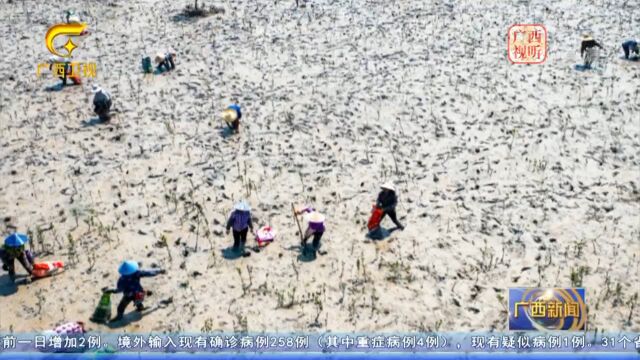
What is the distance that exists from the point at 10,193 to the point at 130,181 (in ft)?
8.39

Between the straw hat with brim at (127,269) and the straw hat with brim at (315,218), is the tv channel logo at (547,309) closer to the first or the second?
the straw hat with brim at (315,218)

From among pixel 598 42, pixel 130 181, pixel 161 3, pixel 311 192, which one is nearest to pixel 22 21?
pixel 161 3

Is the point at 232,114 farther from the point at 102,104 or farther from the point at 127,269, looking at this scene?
the point at 127,269

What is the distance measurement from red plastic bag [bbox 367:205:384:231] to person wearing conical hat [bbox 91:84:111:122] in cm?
798

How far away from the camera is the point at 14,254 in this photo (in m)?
10.6

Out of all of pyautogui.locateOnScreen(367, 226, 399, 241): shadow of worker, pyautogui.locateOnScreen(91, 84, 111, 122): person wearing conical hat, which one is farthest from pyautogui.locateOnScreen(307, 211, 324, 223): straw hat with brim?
pyautogui.locateOnScreen(91, 84, 111, 122): person wearing conical hat

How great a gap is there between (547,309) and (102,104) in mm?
11596

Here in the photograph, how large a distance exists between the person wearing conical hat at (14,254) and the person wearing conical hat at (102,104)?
5.78m

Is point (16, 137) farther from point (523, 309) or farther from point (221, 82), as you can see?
point (523, 309)

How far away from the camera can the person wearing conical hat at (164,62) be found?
716 inches

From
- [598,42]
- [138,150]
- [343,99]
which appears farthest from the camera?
[598,42]

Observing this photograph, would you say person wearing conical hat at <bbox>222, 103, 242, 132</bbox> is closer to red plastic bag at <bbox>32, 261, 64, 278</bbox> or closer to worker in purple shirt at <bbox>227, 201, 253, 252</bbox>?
worker in purple shirt at <bbox>227, 201, 253, 252</bbox>

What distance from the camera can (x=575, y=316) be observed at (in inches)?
391

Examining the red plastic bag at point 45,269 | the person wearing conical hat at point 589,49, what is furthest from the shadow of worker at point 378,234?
the person wearing conical hat at point 589,49
